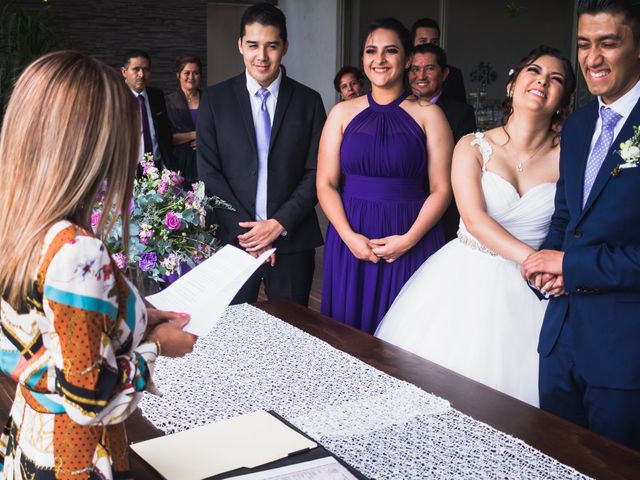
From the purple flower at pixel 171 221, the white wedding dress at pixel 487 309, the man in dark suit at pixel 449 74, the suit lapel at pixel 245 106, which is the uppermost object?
the man in dark suit at pixel 449 74

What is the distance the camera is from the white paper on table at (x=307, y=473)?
120cm

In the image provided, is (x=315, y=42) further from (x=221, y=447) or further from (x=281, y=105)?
(x=221, y=447)

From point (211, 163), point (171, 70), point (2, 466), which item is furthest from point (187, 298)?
point (171, 70)

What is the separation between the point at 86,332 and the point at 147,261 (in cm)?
103

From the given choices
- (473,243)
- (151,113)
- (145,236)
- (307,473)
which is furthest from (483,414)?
(151,113)

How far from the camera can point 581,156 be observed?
1.98 meters

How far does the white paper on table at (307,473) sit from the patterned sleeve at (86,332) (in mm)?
304

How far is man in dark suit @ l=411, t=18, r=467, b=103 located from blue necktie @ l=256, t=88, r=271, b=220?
1404 mm

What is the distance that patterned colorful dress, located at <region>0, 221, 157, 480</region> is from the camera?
36.5 inches

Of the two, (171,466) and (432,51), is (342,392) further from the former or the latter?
(432,51)

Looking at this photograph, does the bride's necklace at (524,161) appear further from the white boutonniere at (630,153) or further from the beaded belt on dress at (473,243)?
the white boutonniere at (630,153)

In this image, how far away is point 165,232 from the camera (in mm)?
2010

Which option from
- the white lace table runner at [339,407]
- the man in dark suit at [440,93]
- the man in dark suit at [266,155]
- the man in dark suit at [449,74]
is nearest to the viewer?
the white lace table runner at [339,407]

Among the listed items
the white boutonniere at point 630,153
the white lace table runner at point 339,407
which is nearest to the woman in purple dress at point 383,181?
the white lace table runner at point 339,407
